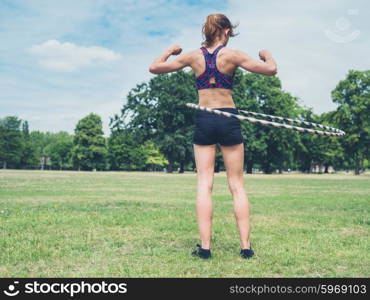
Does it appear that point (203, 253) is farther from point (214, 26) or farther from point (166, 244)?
point (214, 26)

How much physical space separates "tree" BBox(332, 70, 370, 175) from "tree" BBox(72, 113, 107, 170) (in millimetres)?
55947

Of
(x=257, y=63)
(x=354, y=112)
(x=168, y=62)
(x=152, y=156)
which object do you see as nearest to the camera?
(x=257, y=63)

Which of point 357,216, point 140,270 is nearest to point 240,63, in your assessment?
point 140,270

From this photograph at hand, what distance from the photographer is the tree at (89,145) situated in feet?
331

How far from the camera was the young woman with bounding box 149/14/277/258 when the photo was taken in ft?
20.1

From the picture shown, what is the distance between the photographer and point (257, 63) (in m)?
5.91

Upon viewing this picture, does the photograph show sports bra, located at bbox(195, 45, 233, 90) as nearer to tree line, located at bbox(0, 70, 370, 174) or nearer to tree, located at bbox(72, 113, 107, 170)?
tree line, located at bbox(0, 70, 370, 174)

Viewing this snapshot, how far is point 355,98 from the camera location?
71062mm

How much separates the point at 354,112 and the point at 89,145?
61.6 meters

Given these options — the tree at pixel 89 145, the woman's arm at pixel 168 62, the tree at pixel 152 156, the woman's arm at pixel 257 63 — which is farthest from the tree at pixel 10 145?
the woman's arm at pixel 257 63

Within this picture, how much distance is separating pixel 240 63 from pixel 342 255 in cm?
322

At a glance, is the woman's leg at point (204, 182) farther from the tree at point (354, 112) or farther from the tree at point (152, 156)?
the tree at point (152, 156)

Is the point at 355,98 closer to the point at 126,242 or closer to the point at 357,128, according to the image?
the point at 357,128

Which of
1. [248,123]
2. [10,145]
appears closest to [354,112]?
[248,123]
